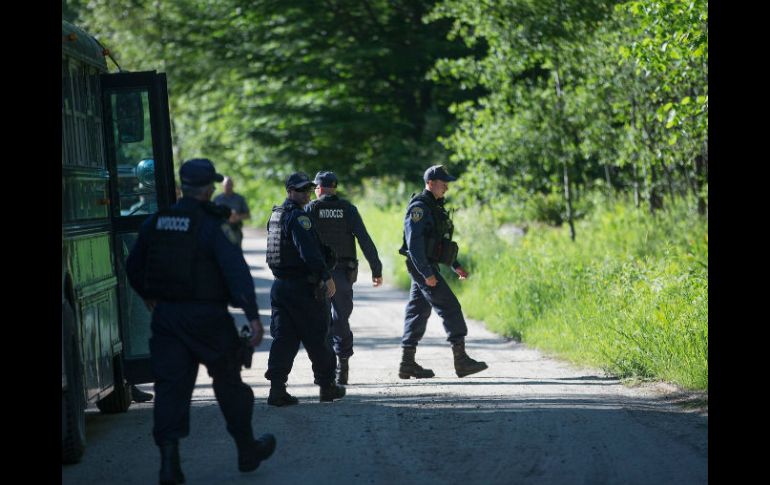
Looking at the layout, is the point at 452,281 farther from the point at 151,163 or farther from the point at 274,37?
the point at 274,37

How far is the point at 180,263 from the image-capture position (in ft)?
23.0

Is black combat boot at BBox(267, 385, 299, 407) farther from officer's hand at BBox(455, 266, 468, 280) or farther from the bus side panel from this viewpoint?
officer's hand at BBox(455, 266, 468, 280)

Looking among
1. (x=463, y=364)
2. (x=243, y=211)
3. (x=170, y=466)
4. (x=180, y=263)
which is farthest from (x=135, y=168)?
(x=243, y=211)

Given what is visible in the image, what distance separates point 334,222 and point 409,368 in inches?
57.6

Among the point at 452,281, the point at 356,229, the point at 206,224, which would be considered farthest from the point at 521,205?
the point at 206,224

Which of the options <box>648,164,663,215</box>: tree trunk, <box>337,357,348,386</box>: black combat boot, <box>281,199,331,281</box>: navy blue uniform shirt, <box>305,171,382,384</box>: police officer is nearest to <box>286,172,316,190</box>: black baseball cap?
<box>281,199,331,281</box>: navy blue uniform shirt

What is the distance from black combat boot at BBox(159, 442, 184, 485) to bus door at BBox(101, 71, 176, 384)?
110 inches

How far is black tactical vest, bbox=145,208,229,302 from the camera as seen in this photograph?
23.0 ft

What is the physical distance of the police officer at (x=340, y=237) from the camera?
442 inches

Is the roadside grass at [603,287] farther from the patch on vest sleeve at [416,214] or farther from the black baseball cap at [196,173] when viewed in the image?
the black baseball cap at [196,173]

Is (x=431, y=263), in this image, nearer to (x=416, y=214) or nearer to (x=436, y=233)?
(x=436, y=233)

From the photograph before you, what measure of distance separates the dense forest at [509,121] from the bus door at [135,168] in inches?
160

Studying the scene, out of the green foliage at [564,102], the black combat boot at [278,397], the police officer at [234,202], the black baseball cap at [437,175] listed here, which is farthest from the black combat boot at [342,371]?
the police officer at [234,202]
